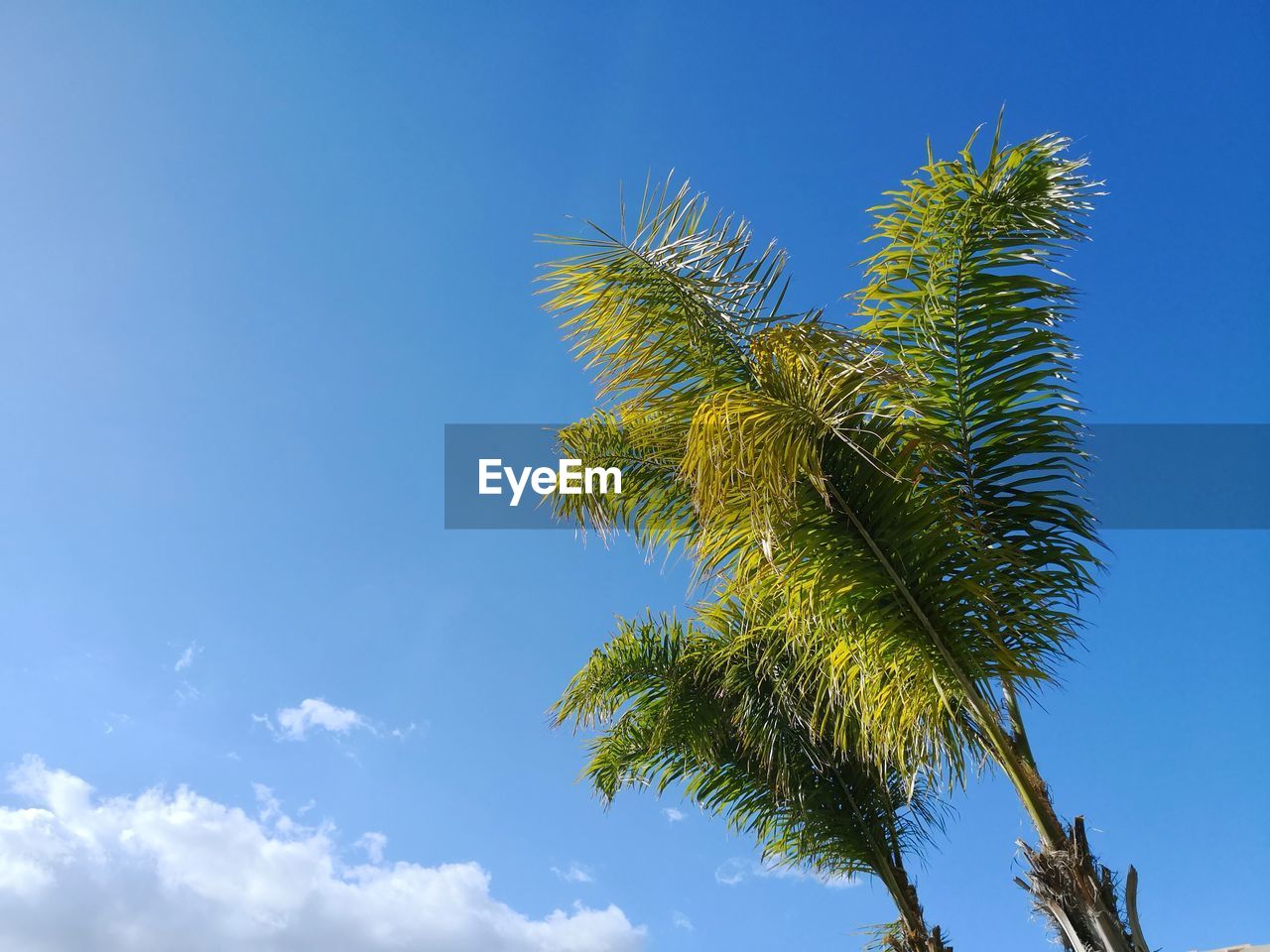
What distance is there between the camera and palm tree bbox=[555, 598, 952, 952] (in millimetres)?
9039

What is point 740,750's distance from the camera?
9438mm

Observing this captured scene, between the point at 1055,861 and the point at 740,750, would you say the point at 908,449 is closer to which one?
the point at 1055,861

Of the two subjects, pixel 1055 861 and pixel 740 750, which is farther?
pixel 740 750

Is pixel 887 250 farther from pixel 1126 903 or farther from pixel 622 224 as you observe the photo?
pixel 1126 903

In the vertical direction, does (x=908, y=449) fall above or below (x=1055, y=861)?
above

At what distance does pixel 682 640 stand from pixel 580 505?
3.29 metres

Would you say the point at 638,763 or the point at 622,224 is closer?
the point at 622,224

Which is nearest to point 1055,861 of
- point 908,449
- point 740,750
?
point 908,449

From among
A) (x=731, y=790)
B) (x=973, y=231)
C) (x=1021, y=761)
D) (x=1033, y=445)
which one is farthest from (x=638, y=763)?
(x=973, y=231)

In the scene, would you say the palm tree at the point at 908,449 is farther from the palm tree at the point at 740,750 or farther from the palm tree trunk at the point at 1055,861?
the palm tree at the point at 740,750

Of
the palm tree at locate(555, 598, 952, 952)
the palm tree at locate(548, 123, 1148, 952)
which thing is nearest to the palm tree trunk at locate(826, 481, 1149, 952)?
the palm tree at locate(548, 123, 1148, 952)

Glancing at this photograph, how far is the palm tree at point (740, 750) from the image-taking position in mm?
9039

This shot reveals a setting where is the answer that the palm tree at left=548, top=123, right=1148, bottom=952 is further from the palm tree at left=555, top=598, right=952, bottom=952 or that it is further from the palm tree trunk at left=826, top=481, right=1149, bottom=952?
the palm tree at left=555, top=598, right=952, bottom=952

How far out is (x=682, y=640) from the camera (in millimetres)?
9578
